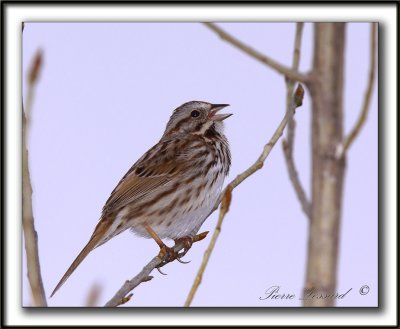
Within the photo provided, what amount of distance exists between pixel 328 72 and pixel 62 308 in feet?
6.59

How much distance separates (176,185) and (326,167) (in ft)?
9.08

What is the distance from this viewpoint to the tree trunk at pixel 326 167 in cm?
219

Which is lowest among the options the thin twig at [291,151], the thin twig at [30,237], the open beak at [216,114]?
the thin twig at [30,237]

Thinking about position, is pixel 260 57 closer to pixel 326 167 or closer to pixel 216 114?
pixel 326 167

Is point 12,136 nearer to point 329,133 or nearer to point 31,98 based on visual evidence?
point 31,98

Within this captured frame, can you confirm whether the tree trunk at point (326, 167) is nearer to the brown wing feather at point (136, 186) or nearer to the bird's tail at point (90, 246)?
the bird's tail at point (90, 246)

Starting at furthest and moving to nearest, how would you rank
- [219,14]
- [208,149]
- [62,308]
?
[208,149], [219,14], [62,308]

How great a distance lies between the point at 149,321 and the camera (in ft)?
11.2

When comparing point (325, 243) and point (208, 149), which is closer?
point (325, 243)

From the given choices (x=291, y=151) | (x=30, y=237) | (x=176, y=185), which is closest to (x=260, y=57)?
(x=291, y=151)

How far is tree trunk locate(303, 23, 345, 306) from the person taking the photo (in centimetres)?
219

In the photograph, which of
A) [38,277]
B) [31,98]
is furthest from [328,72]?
[38,277]

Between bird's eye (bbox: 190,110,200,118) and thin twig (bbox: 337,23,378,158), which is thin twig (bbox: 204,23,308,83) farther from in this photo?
bird's eye (bbox: 190,110,200,118)

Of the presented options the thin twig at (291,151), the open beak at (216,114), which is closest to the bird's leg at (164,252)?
the open beak at (216,114)
